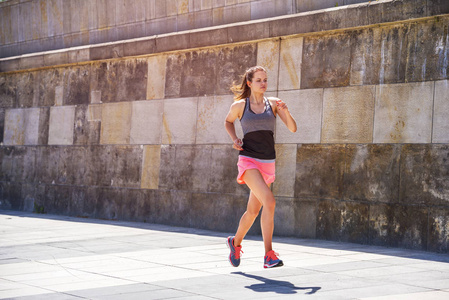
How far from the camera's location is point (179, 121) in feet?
36.4

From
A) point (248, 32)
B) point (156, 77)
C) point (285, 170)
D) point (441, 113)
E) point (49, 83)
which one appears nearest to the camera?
point (441, 113)

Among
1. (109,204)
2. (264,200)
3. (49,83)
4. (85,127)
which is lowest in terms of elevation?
(109,204)

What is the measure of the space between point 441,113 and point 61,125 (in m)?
7.95

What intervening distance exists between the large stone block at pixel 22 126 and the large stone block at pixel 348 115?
23.4 feet

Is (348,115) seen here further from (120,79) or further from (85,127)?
(85,127)

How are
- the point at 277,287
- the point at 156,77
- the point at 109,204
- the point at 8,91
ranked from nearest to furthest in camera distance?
the point at 277,287
the point at 156,77
the point at 109,204
the point at 8,91

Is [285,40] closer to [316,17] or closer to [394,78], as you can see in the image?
[316,17]

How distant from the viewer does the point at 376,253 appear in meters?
7.54

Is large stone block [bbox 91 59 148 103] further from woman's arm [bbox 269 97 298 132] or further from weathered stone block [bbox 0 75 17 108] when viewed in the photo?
woman's arm [bbox 269 97 298 132]

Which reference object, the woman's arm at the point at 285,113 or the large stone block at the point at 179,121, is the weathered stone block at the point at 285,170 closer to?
the large stone block at the point at 179,121

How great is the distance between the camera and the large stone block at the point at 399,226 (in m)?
7.94

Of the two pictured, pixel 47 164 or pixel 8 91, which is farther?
pixel 8 91

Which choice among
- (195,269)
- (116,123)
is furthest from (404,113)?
(116,123)

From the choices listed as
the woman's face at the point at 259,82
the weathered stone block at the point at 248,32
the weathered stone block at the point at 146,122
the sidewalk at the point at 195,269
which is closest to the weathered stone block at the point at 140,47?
the weathered stone block at the point at 146,122
